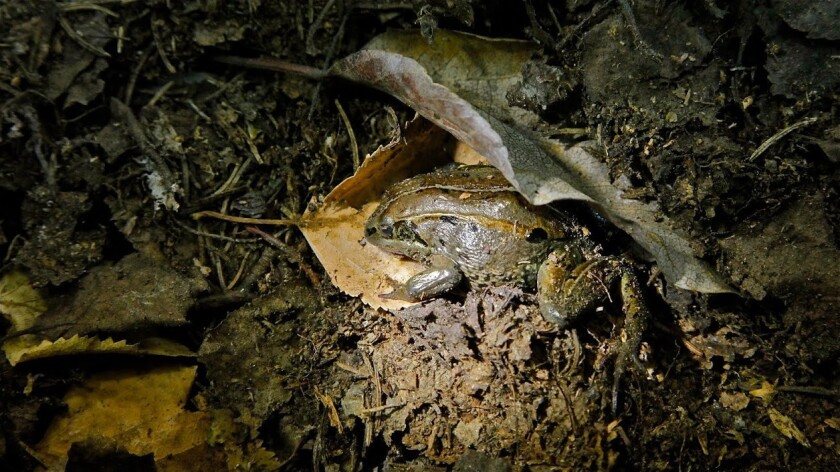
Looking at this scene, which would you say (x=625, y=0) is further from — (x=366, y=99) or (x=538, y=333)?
(x=538, y=333)

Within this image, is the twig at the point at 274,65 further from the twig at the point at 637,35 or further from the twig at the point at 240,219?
the twig at the point at 637,35

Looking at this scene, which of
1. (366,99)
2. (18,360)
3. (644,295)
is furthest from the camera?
(366,99)

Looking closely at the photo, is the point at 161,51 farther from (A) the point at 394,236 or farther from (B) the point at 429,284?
(B) the point at 429,284

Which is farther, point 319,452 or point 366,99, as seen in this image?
point 366,99

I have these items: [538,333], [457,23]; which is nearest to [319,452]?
[538,333]

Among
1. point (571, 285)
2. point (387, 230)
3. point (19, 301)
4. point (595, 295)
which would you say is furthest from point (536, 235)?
point (19, 301)

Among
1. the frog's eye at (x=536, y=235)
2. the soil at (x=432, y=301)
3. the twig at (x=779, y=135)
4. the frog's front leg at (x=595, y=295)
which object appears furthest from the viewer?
the frog's eye at (x=536, y=235)

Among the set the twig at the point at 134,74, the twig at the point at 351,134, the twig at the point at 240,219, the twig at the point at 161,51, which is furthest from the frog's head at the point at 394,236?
the twig at the point at 134,74

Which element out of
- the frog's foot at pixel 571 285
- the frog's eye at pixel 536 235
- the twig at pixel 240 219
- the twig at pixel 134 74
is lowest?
the twig at pixel 240 219
